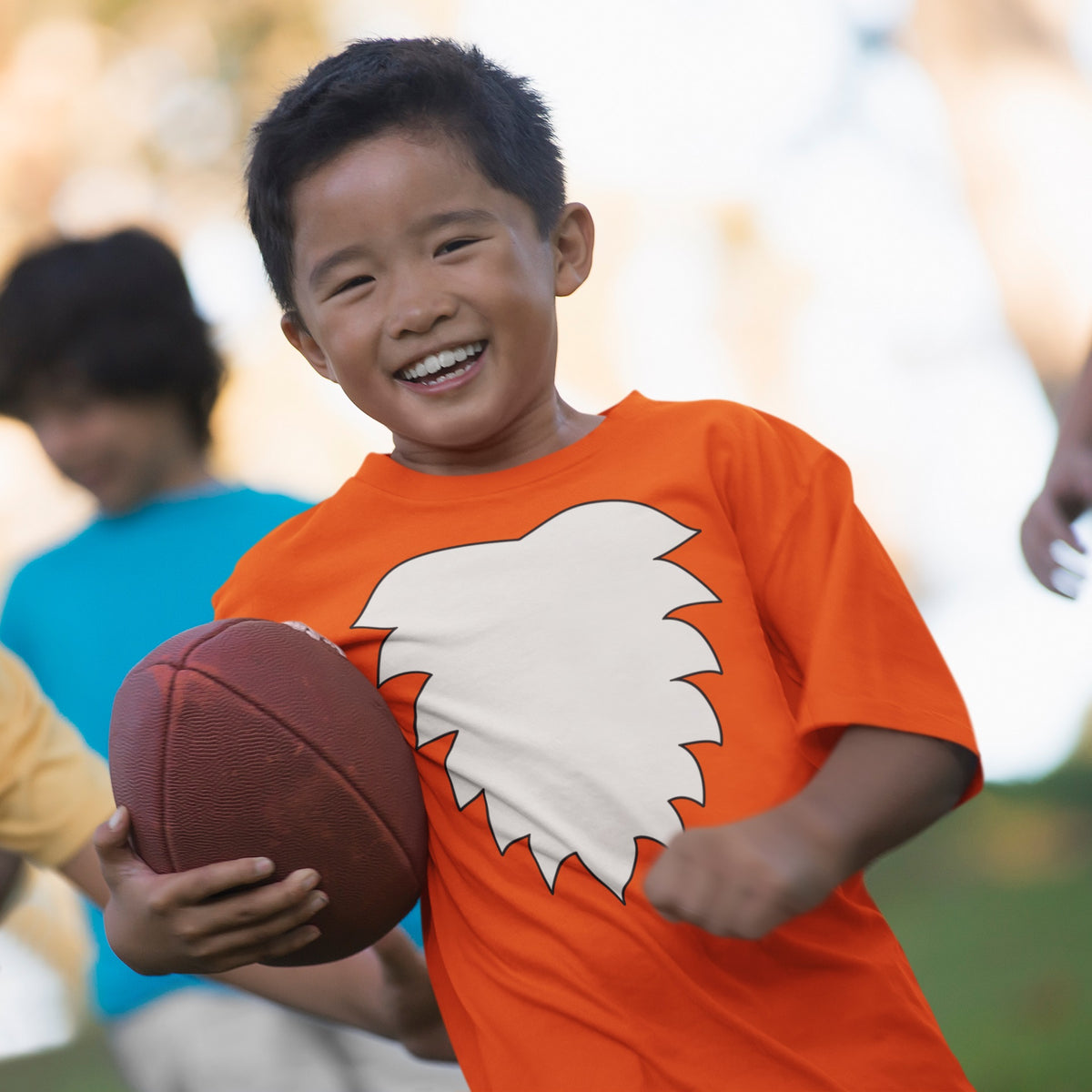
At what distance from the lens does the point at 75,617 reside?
2.82 metres

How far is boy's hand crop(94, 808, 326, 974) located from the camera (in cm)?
155

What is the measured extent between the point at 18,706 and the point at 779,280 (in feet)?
24.2

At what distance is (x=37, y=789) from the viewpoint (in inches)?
85.7

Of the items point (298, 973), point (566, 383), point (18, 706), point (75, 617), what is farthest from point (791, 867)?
point (566, 383)

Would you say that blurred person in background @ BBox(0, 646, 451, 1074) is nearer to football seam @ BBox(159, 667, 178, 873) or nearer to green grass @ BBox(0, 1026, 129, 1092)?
football seam @ BBox(159, 667, 178, 873)

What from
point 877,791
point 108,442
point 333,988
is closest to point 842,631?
point 877,791

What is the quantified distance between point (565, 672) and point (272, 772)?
0.35 m

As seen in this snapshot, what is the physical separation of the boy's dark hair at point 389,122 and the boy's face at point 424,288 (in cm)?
3

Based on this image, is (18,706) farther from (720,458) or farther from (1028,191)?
(1028,191)

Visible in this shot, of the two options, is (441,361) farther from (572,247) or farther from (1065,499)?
(1065,499)

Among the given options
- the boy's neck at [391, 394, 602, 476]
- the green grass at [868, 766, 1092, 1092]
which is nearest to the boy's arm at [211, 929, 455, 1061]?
the boy's neck at [391, 394, 602, 476]

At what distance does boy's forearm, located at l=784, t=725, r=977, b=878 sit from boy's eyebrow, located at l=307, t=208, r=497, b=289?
75cm

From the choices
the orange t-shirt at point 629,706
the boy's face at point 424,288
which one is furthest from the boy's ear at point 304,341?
the orange t-shirt at point 629,706

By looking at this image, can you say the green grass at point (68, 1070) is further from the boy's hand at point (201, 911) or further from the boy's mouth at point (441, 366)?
the boy's mouth at point (441, 366)
